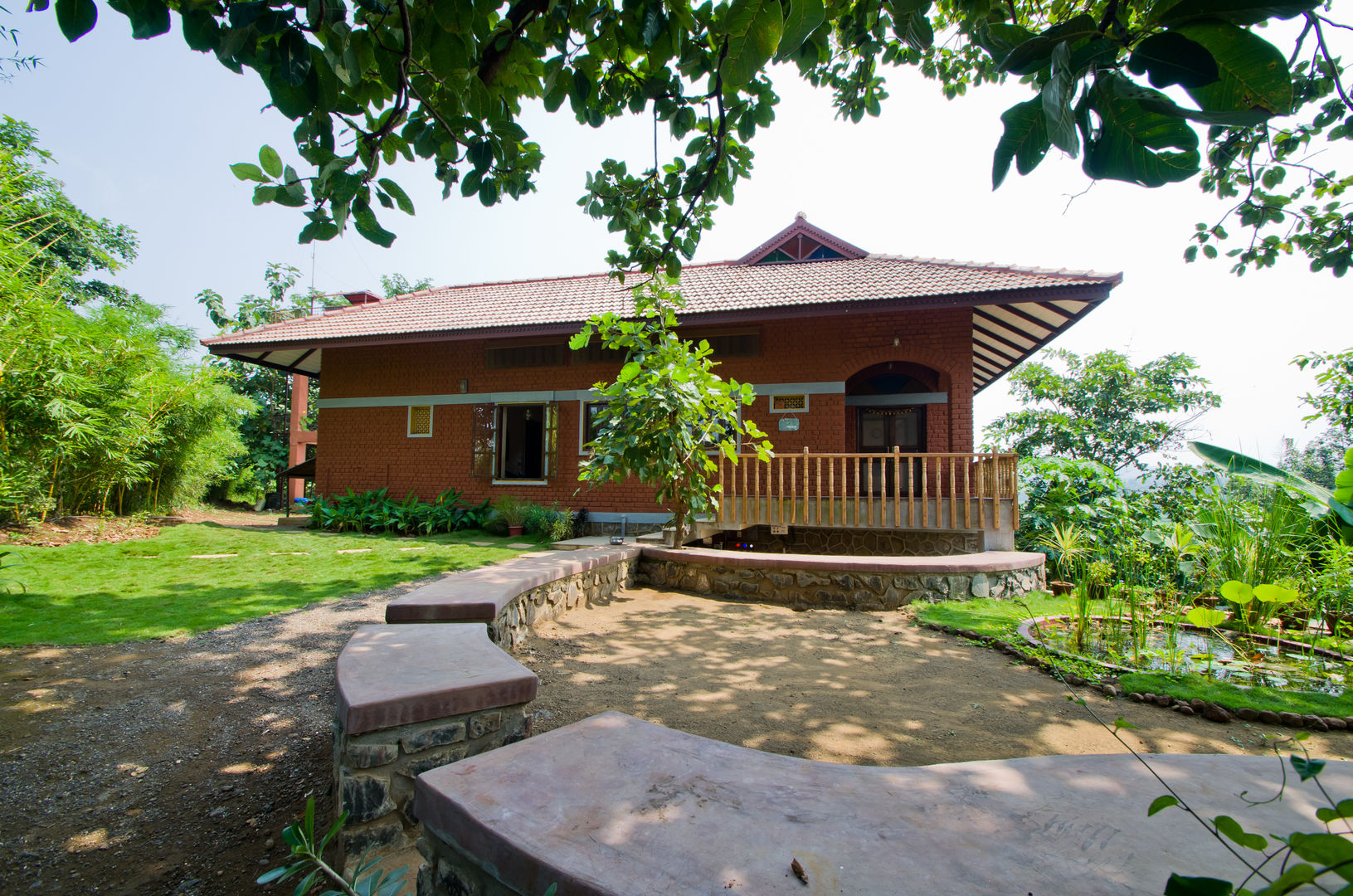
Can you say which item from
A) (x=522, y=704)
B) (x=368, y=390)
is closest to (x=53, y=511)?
(x=368, y=390)

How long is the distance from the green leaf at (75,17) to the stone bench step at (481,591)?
2.64m

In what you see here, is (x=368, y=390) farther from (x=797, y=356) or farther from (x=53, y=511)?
(x=797, y=356)

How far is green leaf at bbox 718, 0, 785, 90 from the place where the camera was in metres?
1.28

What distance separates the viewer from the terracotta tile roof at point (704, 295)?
852cm

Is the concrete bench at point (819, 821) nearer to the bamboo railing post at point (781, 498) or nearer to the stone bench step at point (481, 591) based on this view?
the stone bench step at point (481, 591)

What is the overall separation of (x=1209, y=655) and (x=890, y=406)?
713cm

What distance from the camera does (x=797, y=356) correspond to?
9.79 metres

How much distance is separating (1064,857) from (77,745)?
3681mm

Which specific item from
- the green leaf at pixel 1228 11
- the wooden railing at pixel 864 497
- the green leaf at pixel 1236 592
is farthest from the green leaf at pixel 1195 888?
the wooden railing at pixel 864 497

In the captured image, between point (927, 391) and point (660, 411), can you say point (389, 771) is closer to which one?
point (660, 411)

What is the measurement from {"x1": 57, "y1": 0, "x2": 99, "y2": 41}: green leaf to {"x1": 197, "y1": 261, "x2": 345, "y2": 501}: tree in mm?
16591

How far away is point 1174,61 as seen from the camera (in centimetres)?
88

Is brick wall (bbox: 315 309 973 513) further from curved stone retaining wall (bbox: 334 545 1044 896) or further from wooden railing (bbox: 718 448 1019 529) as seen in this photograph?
curved stone retaining wall (bbox: 334 545 1044 896)

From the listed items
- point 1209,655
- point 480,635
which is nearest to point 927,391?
point 1209,655
